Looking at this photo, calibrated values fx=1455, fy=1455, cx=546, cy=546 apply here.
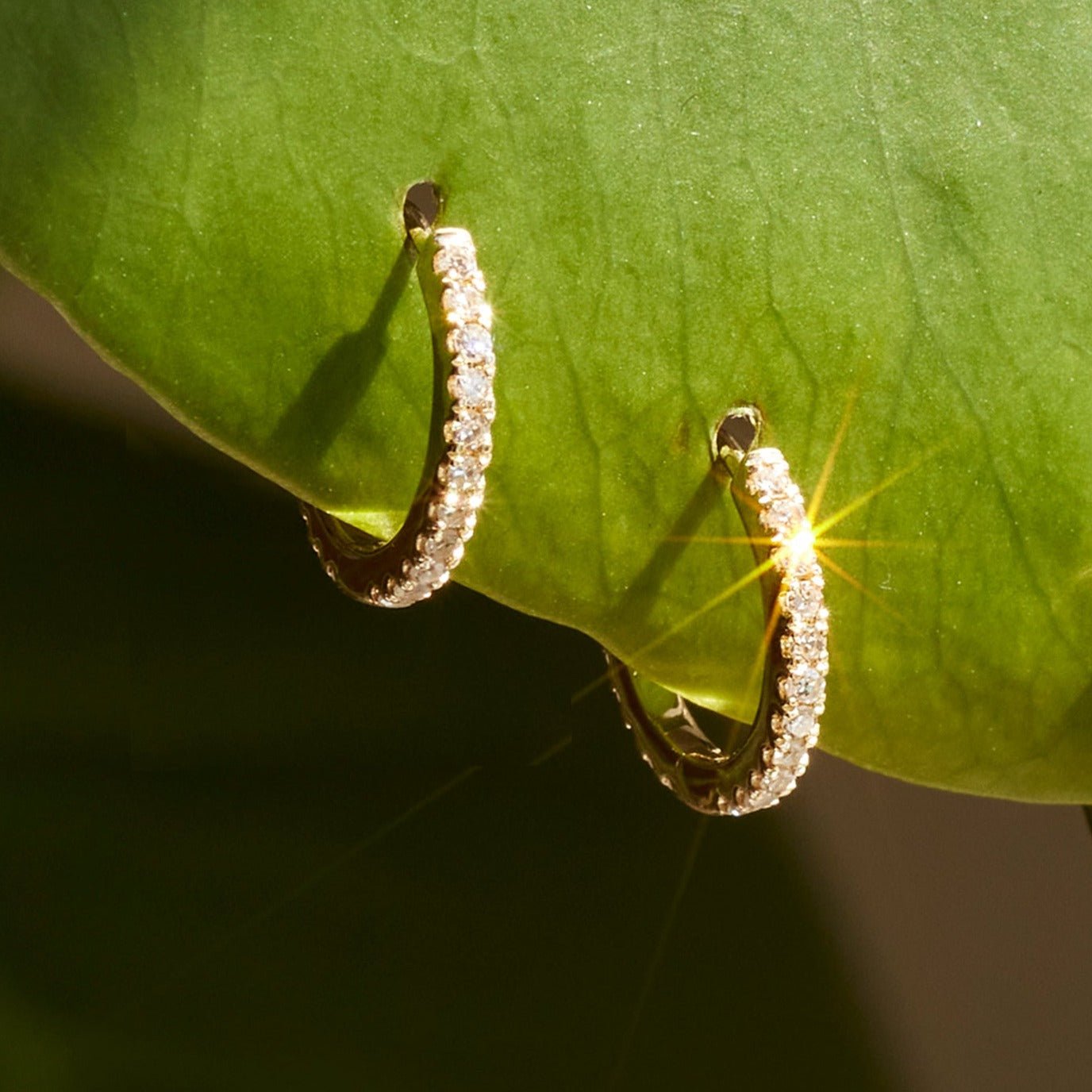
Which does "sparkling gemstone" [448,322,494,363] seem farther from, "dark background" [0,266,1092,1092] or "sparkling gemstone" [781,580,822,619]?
"dark background" [0,266,1092,1092]

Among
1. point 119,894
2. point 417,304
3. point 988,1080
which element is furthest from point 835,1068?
point 417,304

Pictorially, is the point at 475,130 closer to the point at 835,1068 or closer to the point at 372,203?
the point at 372,203

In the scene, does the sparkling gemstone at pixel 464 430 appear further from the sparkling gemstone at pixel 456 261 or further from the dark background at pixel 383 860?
the dark background at pixel 383 860

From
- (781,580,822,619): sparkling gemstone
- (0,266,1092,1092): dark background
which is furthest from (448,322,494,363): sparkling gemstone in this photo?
(0,266,1092,1092): dark background

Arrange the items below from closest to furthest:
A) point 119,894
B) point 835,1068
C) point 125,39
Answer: point 125,39, point 119,894, point 835,1068

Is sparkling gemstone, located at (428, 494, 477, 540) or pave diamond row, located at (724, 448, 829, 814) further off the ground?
sparkling gemstone, located at (428, 494, 477, 540)

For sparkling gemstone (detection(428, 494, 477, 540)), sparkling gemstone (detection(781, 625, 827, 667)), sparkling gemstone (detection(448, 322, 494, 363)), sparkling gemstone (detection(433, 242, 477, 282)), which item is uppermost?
sparkling gemstone (detection(433, 242, 477, 282))

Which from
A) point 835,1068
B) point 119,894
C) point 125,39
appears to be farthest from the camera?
point 835,1068

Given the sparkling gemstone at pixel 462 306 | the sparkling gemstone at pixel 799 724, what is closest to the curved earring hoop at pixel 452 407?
the sparkling gemstone at pixel 462 306
